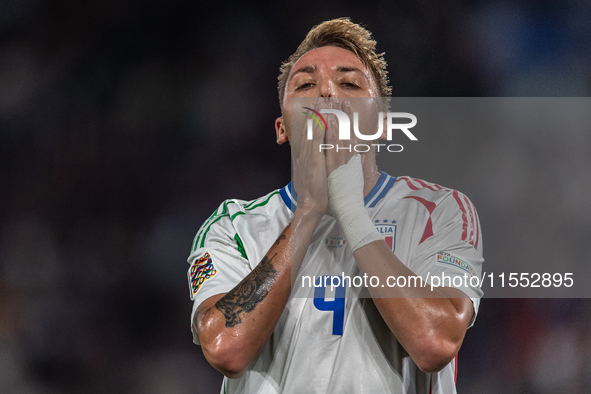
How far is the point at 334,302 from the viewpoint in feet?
5.17

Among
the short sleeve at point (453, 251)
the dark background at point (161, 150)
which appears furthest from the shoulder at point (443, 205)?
the dark background at point (161, 150)

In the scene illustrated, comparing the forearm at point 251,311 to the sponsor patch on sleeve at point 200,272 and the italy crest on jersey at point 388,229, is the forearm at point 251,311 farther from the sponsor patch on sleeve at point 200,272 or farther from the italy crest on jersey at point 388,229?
the italy crest on jersey at point 388,229

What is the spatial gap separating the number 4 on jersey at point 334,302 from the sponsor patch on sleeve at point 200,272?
0.35 meters

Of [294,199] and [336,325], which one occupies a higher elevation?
[294,199]

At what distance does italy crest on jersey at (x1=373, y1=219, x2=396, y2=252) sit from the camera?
1645 millimetres

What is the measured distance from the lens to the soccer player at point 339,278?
53.6 inches

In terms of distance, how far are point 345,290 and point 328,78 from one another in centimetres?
79

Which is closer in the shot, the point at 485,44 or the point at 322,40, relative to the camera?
the point at 322,40

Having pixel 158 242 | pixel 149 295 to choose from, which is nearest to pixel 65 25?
pixel 158 242

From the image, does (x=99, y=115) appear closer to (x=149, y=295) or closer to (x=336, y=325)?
(x=149, y=295)

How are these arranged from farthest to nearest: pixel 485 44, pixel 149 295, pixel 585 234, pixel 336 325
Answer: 1. pixel 149 295
2. pixel 485 44
3. pixel 585 234
4. pixel 336 325

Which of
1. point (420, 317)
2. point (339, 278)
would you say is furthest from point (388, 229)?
point (420, 317)

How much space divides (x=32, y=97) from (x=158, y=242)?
1212mm

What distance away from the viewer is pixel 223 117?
3107mm
